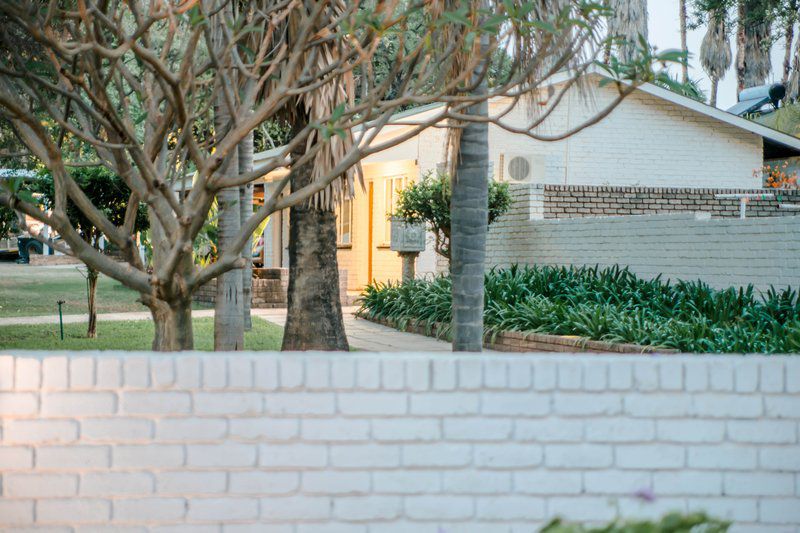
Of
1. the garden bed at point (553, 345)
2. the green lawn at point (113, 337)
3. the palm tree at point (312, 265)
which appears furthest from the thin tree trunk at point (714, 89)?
the palm tree at point (312, 265)

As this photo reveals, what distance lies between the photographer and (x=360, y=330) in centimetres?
1623

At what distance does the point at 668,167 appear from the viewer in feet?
71.1

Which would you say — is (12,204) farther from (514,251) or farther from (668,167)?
(668,167)

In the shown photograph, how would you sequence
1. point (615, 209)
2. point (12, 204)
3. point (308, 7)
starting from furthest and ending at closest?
point (615, 209), point (308, 7), point (12, 204)

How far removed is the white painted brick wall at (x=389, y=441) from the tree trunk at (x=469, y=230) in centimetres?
537

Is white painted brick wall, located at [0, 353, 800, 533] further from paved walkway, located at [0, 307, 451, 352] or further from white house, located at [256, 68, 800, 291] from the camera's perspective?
white house, located at [256, 68, 800, 291]

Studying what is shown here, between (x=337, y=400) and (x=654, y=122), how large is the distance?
18486 mm

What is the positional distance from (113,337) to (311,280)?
16.3ft

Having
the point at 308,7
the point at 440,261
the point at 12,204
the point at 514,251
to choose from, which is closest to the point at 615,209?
the point at 514,251

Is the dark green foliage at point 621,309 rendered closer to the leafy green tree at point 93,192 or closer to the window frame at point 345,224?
the leafy green tree at point 93,192

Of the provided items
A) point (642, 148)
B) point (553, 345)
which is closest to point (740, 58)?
point (642, 148)

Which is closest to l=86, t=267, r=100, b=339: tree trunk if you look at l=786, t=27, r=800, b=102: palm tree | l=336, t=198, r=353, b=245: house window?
l=336, t=198, r=353, b=245: house window

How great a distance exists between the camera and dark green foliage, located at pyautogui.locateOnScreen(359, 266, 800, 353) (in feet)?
36.3

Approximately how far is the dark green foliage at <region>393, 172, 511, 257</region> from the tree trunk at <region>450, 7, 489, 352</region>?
24.3 feet
